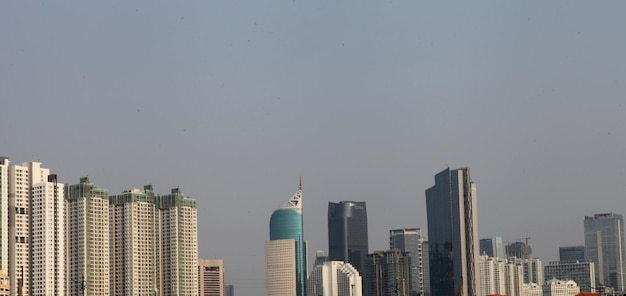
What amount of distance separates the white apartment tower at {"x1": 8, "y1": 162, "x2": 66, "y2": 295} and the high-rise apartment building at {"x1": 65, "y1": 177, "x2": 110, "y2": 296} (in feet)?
19.5

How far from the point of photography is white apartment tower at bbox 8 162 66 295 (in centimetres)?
17925

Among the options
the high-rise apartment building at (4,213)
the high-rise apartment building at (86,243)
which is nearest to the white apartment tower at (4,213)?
the high-rise apartment building at (4,213)

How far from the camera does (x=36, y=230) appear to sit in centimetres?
18250

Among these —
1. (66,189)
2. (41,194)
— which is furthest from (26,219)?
(66,189)

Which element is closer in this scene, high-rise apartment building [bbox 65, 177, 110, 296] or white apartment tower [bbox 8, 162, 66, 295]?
white apartment tower [bbox 8, 162, 66, 295]

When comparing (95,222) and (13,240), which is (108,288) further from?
(13,240)

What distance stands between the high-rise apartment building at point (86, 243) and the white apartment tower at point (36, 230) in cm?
594

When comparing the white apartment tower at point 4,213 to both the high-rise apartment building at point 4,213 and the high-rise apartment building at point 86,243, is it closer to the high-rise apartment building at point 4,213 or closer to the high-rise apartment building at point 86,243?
the high-rise apartment building at point 4,213

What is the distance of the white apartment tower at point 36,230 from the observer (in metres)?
179

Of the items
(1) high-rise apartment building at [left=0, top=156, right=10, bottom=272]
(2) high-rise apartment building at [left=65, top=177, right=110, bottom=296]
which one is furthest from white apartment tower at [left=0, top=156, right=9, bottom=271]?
(2) high-rise apartment building at [left=65, top=177, right=110, bottom=296]

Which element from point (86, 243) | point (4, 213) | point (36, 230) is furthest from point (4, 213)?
point (86, 243)

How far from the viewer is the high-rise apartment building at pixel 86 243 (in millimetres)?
193000

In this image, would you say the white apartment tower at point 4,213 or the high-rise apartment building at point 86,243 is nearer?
the white apartment tower at point 4,213

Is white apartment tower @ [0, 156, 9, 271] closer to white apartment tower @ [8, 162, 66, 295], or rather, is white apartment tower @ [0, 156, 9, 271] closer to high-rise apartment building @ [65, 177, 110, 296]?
white apartment tower @ [8, 162, 66, 295]
